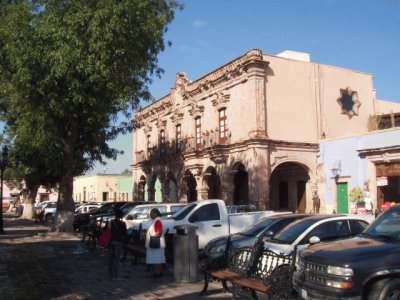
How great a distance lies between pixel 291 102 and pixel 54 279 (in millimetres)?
20350

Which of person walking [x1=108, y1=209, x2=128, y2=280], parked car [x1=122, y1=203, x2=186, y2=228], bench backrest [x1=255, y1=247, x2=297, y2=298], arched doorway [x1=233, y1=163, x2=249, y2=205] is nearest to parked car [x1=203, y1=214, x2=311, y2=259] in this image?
person walking [x1=108, y1=209, x2=128, y2=280]

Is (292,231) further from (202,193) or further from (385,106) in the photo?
(385,106)

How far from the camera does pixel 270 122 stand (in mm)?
27469

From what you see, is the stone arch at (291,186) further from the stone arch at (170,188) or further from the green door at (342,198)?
the stone arch at (170,188)

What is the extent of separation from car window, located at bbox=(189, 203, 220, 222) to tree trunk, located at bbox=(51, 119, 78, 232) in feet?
35.9

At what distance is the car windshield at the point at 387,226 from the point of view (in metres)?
6.63

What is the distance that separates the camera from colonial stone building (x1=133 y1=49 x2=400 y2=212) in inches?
1061

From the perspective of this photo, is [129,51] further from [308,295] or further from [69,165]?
[308,295]

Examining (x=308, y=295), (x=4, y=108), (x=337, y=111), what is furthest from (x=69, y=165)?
(x=308, y=295)

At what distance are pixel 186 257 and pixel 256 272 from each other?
274 centimetres

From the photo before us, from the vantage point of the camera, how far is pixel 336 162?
86.4 ft

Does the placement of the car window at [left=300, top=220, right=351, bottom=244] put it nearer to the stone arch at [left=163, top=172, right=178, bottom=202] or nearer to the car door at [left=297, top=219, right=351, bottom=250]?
the car door at [left=297, top=219, right=351, bottom=250]

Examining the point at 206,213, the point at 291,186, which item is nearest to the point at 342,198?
the point at 291,186

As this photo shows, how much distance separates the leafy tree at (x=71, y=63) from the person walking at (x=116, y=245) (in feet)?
32.0
